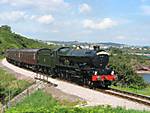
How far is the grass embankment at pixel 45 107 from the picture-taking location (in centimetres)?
1939

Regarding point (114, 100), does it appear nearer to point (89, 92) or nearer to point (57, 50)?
point (89, 92)

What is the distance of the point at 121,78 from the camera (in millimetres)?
49469

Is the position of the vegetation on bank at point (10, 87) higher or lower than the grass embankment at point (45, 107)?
lower

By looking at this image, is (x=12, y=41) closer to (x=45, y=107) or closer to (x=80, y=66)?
(x=80, y=66)

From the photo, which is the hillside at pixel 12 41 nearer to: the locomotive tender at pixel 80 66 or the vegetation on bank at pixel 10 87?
the locomotive tender at pixel 80 66

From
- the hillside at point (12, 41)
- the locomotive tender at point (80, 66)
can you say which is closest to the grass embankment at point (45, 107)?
the locomotive tender at point (80, 66)

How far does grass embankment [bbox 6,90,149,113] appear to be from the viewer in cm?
1939

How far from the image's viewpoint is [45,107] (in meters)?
21.5

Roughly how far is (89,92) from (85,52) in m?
6.03

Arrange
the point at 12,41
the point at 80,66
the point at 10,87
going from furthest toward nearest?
the point at 12,41 < the point at 10,87 < the point at 80,66

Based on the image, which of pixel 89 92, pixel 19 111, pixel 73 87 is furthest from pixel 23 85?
pixel 19 111

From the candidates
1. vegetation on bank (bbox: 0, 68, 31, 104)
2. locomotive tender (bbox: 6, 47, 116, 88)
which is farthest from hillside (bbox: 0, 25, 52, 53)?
vegetation on bank (bbox: 0, 68, 31, 104)

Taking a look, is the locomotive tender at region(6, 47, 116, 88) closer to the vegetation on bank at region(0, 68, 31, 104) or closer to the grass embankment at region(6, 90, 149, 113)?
the vegetation on bank at region(0, 68, 31, 104)

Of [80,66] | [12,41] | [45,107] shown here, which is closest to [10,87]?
[80,66]
